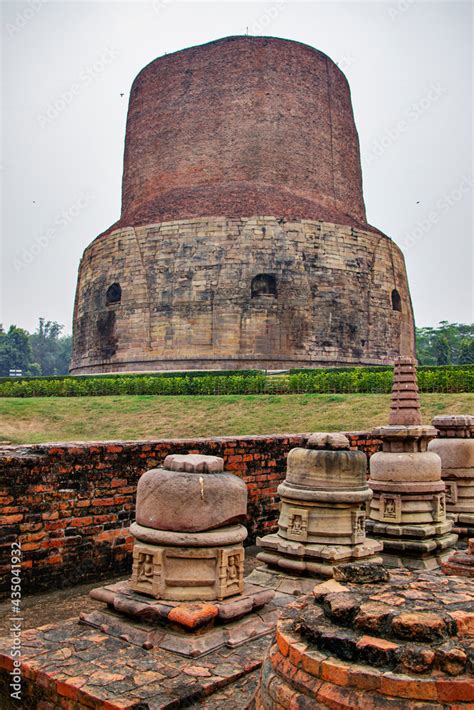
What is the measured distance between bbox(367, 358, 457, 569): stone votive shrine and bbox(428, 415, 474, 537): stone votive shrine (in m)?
0.48

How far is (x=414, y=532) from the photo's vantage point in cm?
466

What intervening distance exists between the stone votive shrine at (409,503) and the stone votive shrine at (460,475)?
19.0 inches

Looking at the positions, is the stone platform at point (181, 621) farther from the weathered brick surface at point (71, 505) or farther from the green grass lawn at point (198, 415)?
the green grass lawn at point (198, 415)

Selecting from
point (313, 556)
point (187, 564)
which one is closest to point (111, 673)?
point (187, 564)

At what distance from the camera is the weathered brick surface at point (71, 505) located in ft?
12.1

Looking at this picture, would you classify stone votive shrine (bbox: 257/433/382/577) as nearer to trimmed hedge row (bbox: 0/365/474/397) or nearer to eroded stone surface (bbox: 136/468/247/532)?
eroded stone surface (bbox: 136/468/247/532)

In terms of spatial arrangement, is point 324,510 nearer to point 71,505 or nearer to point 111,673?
point 71,505

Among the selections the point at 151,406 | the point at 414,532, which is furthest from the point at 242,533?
the point at 151,406

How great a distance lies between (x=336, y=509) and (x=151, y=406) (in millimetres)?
9734

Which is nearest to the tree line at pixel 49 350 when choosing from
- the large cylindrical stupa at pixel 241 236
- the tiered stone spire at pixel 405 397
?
the large cylindrical stupa at pixel 241 236

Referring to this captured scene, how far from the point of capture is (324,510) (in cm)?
384

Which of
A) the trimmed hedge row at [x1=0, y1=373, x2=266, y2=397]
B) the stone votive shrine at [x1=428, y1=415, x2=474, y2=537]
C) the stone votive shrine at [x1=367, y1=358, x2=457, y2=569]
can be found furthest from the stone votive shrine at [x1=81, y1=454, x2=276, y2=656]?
the trimmed hedge row at [x1=0, y1=373, x2=266, y2=397]

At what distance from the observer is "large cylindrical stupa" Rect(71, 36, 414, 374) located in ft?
59.2

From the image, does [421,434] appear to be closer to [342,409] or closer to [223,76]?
[342,409]
